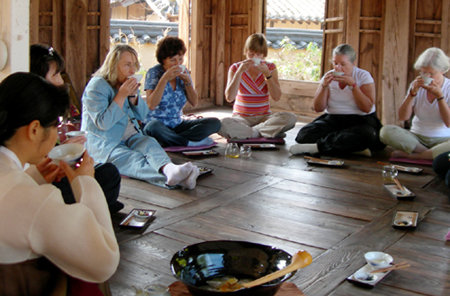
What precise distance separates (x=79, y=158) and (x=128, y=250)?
667mm

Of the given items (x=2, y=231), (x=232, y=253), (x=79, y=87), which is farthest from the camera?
(x=79, y=87)

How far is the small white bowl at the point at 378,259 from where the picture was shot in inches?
101

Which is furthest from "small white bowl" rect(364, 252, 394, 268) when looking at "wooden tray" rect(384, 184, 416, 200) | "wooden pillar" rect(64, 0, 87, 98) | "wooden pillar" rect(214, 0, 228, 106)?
"wooden pillar" rect(214, 0, 228, 106)

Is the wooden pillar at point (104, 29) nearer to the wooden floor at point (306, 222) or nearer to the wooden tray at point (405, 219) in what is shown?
the wooden floor at point (306, 222)

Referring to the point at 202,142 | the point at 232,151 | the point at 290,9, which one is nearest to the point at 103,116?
the point at 232,151

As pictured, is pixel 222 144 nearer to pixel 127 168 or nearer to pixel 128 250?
pixel 127 168

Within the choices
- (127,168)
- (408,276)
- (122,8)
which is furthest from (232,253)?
(122,8)

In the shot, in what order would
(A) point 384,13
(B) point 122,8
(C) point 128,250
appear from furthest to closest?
(B) point 122,8
(A) point 384,13
(C) point 128,250

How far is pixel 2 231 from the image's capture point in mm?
1493

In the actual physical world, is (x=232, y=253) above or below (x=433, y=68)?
below

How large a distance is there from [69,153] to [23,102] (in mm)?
697

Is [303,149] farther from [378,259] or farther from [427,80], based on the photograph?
[378,259]

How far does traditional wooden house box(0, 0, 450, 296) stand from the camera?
2.64 metres

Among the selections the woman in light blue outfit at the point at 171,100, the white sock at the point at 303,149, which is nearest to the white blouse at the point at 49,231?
the woman in light blue outfit at the point at 171,100
